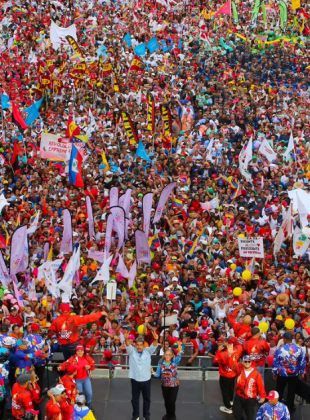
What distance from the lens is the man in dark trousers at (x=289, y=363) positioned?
13.1 m

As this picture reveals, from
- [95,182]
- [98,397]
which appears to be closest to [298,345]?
[98,397]

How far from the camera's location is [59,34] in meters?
31.1

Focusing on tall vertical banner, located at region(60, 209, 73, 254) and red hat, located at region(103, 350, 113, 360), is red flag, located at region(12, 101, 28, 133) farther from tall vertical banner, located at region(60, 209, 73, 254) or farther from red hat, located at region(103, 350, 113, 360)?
red hat, located at region(103, 350, 113, 360)

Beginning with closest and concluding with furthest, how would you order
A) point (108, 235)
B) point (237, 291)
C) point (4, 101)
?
point (237, 291) < point (108, 235) < point (4, 101)

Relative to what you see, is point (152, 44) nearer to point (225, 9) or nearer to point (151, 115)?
point (225, 9)

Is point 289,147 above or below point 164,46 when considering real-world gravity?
below

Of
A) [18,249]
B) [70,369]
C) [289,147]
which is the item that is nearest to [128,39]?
[289,147]

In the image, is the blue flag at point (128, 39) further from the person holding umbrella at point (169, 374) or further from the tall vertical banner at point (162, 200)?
the person holding umbrella at point (169, 374)

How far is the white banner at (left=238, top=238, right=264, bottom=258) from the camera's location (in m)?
17.9

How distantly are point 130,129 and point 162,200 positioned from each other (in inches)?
154

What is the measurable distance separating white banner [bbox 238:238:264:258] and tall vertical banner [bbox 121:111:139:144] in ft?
20.0

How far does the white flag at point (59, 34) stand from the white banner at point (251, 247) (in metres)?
15.2

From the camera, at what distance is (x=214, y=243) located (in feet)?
62.5

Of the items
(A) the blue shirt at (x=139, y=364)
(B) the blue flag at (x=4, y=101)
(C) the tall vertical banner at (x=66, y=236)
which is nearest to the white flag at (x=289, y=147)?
(C) the tall vertical banner at (x=66, y=236)
